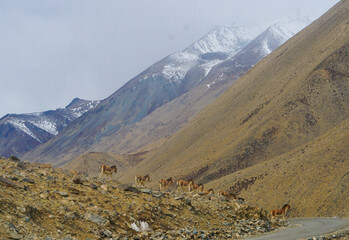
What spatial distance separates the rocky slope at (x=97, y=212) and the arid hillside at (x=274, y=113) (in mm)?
46047

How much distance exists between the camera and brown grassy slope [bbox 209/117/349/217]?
4897 centimetres

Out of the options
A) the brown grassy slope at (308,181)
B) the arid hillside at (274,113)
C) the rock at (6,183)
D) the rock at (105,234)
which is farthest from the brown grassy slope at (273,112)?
the rock at (105,234)

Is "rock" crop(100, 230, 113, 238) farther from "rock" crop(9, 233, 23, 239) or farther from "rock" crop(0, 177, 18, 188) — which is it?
"rock" crop(0, 177, 18, 188)

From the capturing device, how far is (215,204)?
2334cm

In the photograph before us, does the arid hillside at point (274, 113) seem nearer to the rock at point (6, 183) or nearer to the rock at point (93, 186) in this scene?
the rock at point (93, 186)

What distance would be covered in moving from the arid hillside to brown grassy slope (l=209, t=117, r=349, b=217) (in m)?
3.46

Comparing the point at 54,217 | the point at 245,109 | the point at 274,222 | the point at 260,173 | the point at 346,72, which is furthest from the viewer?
the point at 245,109

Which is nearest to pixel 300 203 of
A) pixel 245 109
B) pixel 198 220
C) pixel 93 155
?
pixel 198 220

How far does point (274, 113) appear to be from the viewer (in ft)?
312

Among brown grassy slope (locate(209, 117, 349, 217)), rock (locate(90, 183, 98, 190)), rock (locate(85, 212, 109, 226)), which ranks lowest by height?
brown grassy slope (locate(209, 117, 349, 217))

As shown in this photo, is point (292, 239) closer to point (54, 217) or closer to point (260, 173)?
point (54, 217)

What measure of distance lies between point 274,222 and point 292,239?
6212 millimetres

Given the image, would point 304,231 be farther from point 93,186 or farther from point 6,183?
point 6,183

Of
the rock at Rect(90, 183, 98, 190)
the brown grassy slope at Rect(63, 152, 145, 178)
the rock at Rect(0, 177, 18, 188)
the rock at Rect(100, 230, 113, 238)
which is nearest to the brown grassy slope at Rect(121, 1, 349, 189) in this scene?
the brown grassy slope at Rect(63, 152, 145, 178)
